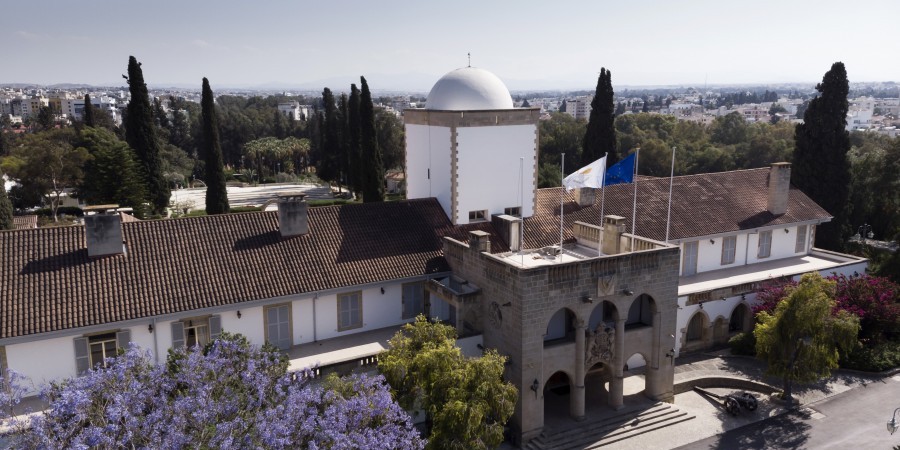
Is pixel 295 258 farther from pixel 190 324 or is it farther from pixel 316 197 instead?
pixel 316 197

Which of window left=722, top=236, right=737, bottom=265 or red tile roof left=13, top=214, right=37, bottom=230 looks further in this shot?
red tile roof left=13, top=214, right=37, bottom=230

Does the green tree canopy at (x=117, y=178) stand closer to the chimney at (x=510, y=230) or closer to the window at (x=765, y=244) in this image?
the chimney at (x=510, y=230)

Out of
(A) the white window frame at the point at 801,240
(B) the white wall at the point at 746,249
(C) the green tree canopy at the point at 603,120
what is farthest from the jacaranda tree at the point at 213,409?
(C) the green tree canopy at the point at 603,120

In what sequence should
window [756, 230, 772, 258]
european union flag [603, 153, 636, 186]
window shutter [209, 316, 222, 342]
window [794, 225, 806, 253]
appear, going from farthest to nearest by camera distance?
window [794, 225, 806, 253] < window [756, 230, 772, 258] < european union flag [603, 153, 636, 186] < window shutter [209, 316, 222, 342]

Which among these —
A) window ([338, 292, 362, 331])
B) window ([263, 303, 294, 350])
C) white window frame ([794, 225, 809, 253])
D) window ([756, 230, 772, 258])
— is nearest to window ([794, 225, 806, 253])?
white window frame ([794, 225, 809, 253])

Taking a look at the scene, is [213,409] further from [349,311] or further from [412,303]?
[412,303]

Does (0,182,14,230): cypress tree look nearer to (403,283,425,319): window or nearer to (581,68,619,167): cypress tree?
(403,283,425,319): window

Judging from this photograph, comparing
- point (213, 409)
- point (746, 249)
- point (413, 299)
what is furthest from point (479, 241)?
point (746, 249)

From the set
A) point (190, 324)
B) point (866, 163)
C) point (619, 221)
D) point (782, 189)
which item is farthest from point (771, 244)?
point (190, 324)
